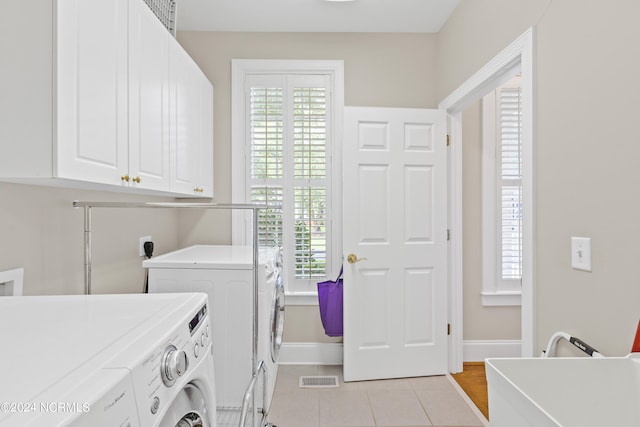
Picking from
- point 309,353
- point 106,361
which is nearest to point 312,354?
point 309,353

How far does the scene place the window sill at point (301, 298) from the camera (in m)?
2.78

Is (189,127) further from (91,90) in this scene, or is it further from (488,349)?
(488,349)

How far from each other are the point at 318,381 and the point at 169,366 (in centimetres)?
202

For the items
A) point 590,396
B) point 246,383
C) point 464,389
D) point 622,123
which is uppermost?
point 622,123

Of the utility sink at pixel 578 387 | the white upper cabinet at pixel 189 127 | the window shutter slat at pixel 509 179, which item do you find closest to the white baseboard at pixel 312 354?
the window shutter slat at pixel 509 179

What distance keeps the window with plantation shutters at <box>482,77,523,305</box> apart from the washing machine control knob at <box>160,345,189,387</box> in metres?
2.58

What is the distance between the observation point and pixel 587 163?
1252mm

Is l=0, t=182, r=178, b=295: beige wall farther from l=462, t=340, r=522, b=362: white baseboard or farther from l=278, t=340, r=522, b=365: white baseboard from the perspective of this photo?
l=462, t=340, r=522, b=362: white baseboard

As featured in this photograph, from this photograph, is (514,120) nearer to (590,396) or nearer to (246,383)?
(590,396)

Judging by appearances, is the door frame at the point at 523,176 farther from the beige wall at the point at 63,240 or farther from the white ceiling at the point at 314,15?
the beige wall at the point at 63,240

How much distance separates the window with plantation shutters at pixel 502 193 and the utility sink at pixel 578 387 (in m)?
1.96

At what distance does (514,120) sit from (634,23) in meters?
1.87

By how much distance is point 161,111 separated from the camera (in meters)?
1.83

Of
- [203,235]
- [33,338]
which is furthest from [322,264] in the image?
[33,338]
